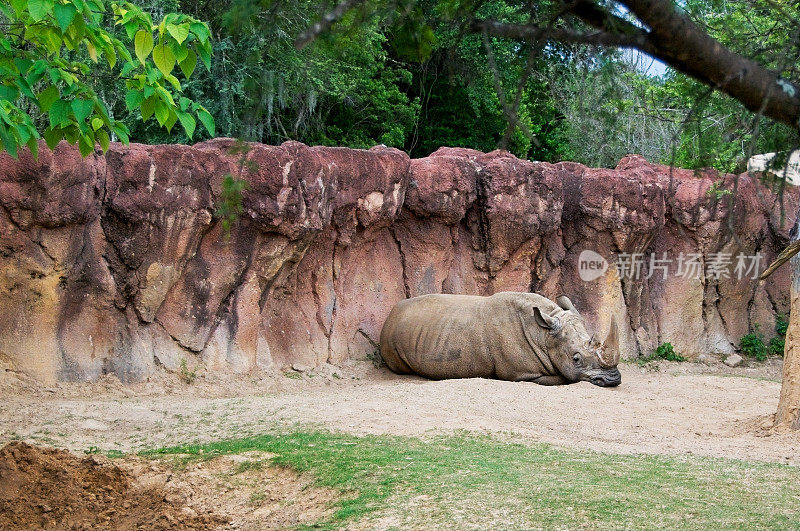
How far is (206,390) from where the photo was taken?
A: 10672mm

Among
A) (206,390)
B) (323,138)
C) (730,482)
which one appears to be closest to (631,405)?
(730,482)

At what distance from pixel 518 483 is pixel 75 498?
315 cm

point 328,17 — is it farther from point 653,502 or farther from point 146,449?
point 146,449

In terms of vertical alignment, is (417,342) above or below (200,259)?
below

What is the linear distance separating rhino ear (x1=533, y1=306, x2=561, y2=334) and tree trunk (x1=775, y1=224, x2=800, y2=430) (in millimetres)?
3491

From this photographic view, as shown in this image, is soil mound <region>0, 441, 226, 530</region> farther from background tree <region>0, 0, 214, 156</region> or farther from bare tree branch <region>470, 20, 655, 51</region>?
bare tree branch <region>470, 20, 655, 51</region>

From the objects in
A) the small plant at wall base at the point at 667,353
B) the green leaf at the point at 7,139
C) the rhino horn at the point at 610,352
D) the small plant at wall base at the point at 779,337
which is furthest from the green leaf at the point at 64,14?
the small plant at wall base at the point at 779,337

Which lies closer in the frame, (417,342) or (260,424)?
(260,424)

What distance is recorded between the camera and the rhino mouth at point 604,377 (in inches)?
471

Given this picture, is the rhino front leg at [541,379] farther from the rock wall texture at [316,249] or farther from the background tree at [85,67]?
the background tree at [85,67]

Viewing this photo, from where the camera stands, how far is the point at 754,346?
51.6 feet

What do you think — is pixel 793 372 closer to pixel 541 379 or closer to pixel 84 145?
pixel 541 379

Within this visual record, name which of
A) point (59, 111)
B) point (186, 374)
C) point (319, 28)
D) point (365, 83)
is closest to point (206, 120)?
point (59, 111)

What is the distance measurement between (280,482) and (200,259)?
474 cm
